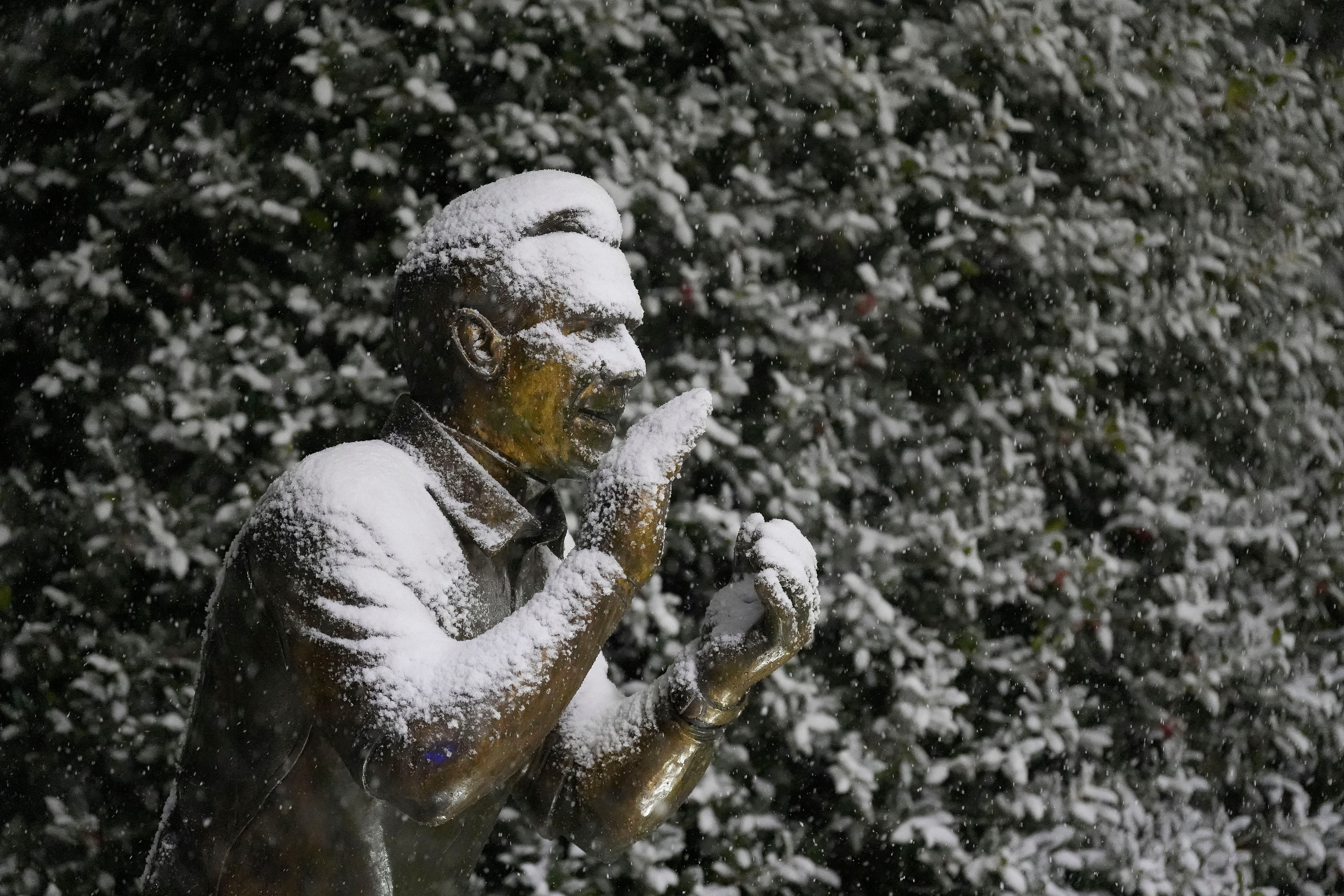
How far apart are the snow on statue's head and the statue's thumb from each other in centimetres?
16

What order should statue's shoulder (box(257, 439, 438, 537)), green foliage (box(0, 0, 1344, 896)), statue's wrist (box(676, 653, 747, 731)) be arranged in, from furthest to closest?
green foliage (box(0, 0, 1344, 896)) → statue's wrist (box(676, 653, 747, 731)) → statue's shoulder (box(257, 439, 438, 537))

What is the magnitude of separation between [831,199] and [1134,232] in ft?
2.92

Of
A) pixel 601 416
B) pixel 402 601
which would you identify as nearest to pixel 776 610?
pixel 601 416

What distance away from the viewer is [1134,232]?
4.30 metres

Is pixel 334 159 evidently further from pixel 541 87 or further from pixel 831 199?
pixel 831 199

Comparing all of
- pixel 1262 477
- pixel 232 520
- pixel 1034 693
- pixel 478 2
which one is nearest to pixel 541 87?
pixel 478 2

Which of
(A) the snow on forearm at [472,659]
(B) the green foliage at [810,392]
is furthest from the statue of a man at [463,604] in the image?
(B) the green foliage at [810,392]

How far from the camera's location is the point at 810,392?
3.98m

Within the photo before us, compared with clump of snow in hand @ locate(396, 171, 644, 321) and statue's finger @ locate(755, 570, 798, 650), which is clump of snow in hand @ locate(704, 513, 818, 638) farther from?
clump of snow in hand @ locate(396, 171, 644, 321)

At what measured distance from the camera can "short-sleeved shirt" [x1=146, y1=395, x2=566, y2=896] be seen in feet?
5.39

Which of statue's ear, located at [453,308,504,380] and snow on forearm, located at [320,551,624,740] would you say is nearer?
snow on forearm, located at [320,551,624,740]

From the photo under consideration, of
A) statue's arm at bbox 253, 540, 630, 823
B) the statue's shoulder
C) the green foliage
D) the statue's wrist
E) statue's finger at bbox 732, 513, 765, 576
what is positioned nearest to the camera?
statue's arm at bbox 253, 540, 630, 823

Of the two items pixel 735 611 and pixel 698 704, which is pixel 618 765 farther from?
pixel 735 611

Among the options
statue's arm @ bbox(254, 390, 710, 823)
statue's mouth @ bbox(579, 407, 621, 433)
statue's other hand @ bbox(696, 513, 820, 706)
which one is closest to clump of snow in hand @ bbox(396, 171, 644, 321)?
statue's mouth @ bbox(579, 407, 621, 433)
